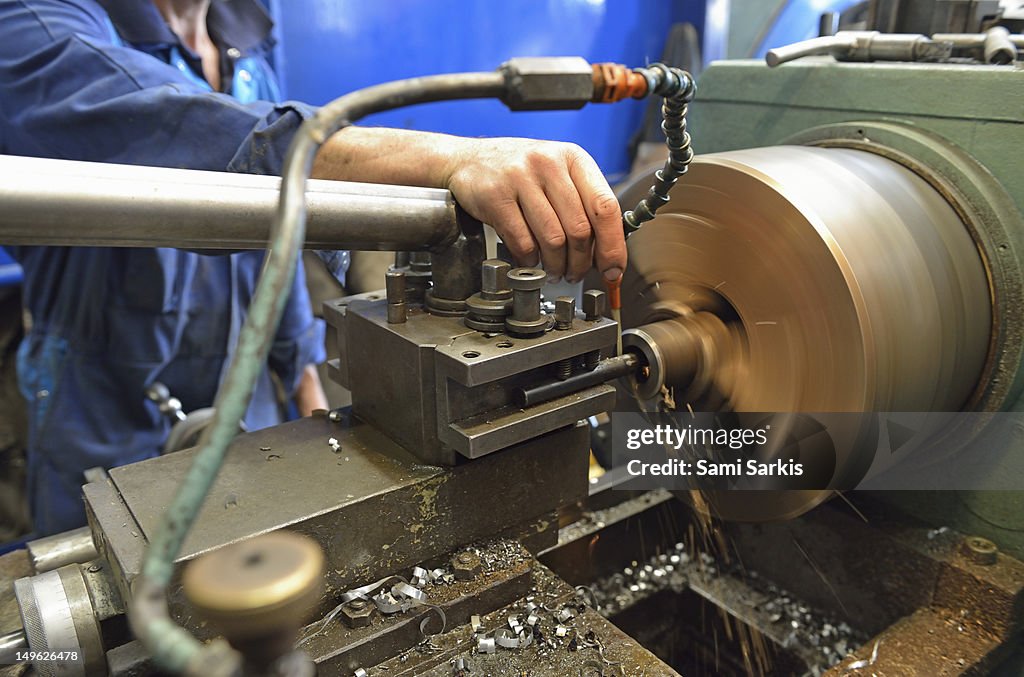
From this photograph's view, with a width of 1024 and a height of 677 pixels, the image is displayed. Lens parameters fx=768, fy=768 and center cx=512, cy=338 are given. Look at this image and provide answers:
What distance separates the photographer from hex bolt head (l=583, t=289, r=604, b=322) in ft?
2.44

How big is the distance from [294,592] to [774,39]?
3.46 meters

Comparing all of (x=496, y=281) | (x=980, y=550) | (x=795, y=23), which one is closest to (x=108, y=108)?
(x=496, y=281)

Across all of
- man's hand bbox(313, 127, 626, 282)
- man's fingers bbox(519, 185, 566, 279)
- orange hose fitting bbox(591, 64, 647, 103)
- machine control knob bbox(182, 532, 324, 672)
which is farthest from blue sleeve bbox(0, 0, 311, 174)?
machine control knob bbox(182, 532, 324, 672)

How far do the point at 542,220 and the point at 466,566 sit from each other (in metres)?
0.35

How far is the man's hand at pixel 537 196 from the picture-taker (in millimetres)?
776

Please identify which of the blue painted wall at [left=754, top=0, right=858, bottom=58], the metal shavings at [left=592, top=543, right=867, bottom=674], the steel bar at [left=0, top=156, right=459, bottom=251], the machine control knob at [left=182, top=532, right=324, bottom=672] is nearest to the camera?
the machine control knob at [left=182, top=532, right=324, bottom=672]

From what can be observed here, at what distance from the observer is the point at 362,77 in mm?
2309

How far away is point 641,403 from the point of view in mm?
959

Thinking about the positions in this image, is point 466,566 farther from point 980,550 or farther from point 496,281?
point 980,550

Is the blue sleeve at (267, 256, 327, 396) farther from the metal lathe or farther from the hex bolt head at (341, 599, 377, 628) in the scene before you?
the hex bolt head at (341, 599, 377, 628)

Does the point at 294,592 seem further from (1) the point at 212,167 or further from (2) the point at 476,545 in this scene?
(1) the point at 212,167

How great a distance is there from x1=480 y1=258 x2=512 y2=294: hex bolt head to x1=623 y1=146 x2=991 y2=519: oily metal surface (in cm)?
28

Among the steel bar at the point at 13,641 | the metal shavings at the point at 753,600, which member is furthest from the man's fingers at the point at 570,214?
the steel bar at the point at 13,641

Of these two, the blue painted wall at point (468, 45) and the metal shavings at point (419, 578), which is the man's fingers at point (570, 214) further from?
the blue painted wall at point (468, 45)
